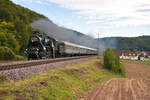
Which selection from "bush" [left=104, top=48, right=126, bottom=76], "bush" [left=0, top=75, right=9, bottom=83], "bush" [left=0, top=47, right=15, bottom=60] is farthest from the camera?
"bush" [left=104, top=48, right=126, bottom=76]

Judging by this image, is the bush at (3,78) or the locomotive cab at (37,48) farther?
the locomotive cab at (37,48)

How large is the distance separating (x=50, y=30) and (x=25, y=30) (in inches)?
941

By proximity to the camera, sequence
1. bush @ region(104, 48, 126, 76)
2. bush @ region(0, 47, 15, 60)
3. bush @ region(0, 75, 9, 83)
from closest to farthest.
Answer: bush @ region(0, 75, 9, 83)
bush @ region(0, 47, 15, 60)
bush @ region(104, 48, 126, 76)

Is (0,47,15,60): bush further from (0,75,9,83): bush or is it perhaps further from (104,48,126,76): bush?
(104,48,126,76): bush

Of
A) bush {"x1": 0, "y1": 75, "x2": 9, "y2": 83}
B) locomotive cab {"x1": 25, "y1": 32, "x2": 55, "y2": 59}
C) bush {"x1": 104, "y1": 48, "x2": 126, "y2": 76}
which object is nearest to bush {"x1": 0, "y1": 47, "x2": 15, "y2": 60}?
locomotive cab {"x1": 25, "y1": 32, "x2": 55, "y2": 59}

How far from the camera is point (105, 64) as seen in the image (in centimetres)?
4053

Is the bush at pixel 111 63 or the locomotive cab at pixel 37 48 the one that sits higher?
the locomotive cab at pixel 37 48

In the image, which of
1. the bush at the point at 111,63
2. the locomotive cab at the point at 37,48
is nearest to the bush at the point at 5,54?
the locomotive cab at the point at 37,48

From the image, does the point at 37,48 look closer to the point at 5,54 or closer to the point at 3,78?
the point at 5,54

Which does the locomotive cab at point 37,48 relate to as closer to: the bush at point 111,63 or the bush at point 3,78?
the bush at point 111,63

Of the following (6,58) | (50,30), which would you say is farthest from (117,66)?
(6,58)

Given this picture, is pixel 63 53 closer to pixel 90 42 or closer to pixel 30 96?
pixel 30 96

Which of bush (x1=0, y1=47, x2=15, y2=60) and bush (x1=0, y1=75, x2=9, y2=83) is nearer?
A: bush (x1=0, y1=75, x2=9, y2=83)

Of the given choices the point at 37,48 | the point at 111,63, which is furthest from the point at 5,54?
the point at 111,63
